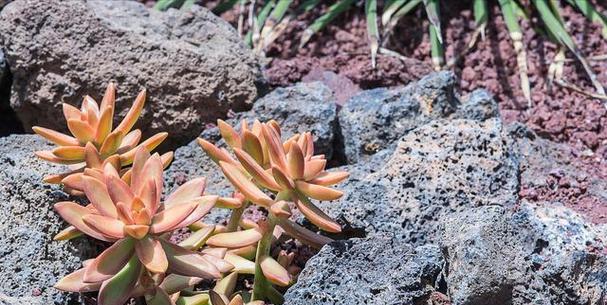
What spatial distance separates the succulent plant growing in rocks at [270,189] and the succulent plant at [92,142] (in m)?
0.21

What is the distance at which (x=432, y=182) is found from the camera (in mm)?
2398

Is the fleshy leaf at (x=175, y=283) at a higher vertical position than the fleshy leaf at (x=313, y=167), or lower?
lower

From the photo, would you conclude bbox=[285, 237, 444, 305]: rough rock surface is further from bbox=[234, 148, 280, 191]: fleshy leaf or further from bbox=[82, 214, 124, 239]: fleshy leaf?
bbox=[82, 214, 124, 239]: fleshy leaf

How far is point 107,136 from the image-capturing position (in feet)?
7.17

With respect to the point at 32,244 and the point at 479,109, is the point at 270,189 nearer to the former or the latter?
A: the point at 32,244

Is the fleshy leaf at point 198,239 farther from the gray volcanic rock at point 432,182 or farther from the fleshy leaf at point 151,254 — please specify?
the gray volcanic rock at point 432,182

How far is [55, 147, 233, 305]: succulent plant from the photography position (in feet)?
6.09

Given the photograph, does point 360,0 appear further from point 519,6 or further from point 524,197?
point 524,197

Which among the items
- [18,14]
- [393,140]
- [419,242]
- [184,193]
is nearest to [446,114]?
[393,140]

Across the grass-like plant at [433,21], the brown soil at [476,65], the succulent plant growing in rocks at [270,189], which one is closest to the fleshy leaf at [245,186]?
the succulent plant growing in rocks at [270,189]

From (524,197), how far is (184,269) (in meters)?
1.08

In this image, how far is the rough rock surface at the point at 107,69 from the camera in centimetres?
281

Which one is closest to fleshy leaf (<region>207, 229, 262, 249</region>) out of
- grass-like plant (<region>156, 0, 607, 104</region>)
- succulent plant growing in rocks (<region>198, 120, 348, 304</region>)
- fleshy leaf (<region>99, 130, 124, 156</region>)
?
succulent plant growing in rocks (<region>198, 120, 348, 304</region>)

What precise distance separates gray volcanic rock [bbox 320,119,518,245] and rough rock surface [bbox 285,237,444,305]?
20 centimetres
